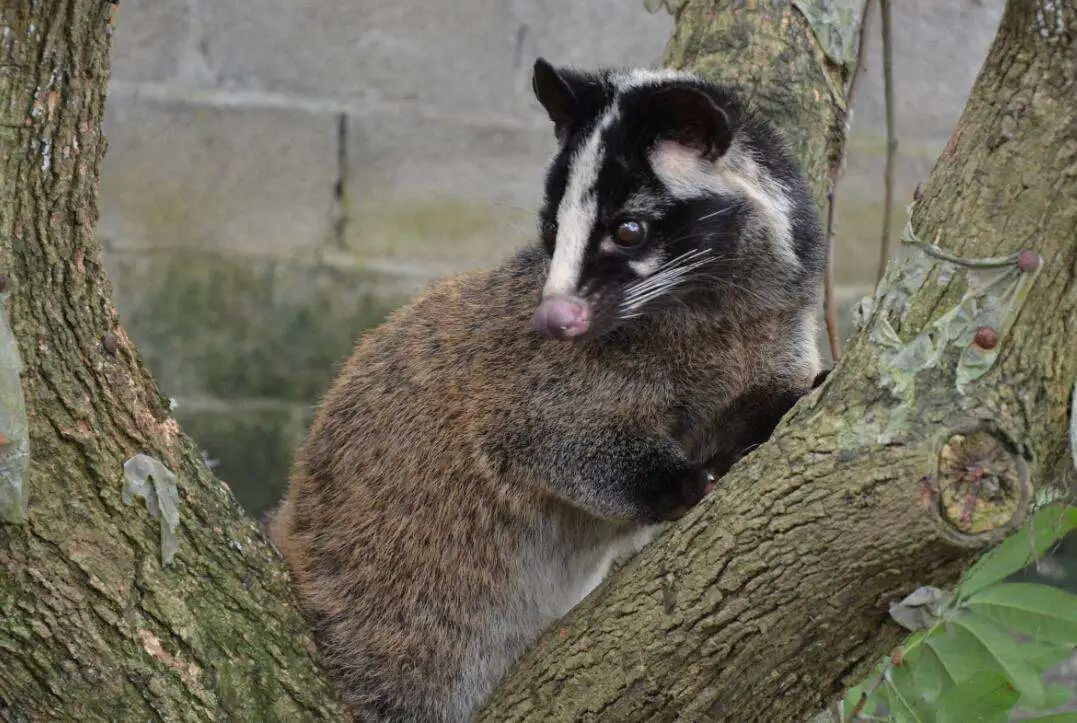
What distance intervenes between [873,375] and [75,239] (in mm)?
1593

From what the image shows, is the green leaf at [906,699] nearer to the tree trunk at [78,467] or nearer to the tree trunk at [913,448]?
the tree trunk at [913,448]

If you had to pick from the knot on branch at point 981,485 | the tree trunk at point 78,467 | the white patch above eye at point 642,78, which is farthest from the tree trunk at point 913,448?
the white patch above eye at point 642,78

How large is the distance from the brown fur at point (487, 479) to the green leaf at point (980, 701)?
0.90 metres

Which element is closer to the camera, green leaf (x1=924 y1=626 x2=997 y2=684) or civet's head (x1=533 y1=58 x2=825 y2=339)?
green leaf (x1=924 y1=626 x2=997 y2=684)

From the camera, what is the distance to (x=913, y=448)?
2.39 meters

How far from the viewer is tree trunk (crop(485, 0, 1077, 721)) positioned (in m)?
2.38

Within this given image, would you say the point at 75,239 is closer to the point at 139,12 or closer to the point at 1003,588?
the point at 1003,588

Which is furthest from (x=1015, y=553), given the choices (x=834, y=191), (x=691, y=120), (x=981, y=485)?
(x=834, y=191)

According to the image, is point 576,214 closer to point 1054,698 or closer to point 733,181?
point 733,181

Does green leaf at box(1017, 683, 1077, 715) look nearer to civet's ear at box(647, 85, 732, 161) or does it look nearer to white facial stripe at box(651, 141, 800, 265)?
white facial stripe at box(651, 141, 800, 265)

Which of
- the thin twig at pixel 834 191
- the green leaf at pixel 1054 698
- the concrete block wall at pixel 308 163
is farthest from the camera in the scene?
the concrete block wall at pixel 308 163

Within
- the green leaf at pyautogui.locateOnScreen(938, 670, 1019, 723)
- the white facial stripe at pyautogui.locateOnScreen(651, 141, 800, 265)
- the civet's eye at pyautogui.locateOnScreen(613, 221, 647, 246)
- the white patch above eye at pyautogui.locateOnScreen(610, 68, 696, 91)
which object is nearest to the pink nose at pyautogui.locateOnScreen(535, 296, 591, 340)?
the civet's eye at pyautogui.locateOnScreen(613, 221, 647, 246)

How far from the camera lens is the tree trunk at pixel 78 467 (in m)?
2.61

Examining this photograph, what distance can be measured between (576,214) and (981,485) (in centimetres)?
135
